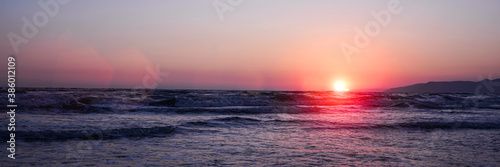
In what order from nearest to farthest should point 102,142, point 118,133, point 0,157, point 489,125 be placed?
point 0,157 < point 102,142 < point 118,133 < point 489,125

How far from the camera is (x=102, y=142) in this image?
33.1ft

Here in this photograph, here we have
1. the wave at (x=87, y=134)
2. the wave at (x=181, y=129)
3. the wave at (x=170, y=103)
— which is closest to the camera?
the wave at (x=87, y=134)

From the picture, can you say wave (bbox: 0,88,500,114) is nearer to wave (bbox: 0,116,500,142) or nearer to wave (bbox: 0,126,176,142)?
wave (bbox: 0,116,500,142)

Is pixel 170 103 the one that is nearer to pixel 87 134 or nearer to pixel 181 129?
pixel 181 129

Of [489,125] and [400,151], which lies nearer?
[400,151]

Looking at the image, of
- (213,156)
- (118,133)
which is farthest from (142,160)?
(118,133)

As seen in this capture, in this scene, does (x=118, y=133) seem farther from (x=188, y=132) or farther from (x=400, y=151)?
(x=400, y=151)

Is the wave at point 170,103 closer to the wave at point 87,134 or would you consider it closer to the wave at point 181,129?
the wave at point 181,129

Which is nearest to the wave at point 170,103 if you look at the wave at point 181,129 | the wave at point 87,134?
the wave at point 181,129

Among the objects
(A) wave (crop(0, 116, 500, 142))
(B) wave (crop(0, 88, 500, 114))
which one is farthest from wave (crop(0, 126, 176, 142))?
(B) wave (crop(0, 88, 500, 114))

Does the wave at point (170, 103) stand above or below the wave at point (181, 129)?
above

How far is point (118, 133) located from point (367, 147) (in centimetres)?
745

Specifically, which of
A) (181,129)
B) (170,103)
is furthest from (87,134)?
(170,103)

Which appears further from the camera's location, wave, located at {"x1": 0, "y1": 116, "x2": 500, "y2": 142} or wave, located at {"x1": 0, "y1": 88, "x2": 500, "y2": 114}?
wave, located at {"x1": 0, "y1": 88, "x2": 500, "y2": 114}
